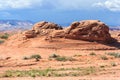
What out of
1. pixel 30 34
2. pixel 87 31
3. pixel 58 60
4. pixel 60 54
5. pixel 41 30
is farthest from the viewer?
pixel 41 30

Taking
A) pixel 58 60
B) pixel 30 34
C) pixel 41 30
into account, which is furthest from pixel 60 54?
pixel 41 30

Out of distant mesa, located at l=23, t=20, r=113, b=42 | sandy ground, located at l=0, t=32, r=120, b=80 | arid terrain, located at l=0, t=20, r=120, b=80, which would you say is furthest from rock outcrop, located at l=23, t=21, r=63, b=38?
sandy ground, located at l=0, t=32, r=120, b=80

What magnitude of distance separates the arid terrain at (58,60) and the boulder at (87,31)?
1.66 ft

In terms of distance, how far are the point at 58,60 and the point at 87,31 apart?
1209 centimetres

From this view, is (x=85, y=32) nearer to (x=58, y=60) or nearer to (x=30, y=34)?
(x=30, y=34)

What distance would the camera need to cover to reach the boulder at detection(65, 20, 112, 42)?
138ft

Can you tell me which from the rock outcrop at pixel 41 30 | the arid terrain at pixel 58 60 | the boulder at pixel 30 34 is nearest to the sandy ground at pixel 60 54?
the arid terrain at pixel 58 60

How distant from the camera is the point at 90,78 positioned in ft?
67.7

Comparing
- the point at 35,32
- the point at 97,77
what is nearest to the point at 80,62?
the point at 97,77

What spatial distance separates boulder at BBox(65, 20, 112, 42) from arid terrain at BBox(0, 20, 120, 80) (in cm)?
50

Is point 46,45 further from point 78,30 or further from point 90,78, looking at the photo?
point 90,78

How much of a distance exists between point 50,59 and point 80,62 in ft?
8.67

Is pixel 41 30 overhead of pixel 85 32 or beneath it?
overhead

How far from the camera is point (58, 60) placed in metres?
30.9
